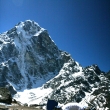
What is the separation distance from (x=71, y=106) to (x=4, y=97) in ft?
88.7

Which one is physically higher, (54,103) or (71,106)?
(54,103)

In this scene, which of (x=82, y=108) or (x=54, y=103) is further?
(x=54, y=103)

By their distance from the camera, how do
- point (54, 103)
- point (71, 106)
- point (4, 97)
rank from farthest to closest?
1. point (4, 97)
2. point (54, 103)
3. point (71, 106)

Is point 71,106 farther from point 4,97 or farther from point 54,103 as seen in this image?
point 4,97

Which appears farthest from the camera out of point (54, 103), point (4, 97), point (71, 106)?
point (4, 97)

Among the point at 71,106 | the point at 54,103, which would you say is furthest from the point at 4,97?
the point at 71,106

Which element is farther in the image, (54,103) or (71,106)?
(54,103)

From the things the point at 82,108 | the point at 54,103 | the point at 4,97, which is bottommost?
the point at 82,108

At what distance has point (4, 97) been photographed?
1491 inches

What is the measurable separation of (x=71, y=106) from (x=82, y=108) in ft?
2.44

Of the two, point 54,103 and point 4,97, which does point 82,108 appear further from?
point 4,97

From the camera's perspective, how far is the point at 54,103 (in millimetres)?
20469

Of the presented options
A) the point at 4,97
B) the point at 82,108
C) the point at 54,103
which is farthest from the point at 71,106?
the point at 4,97

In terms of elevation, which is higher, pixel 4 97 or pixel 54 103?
pixel 4 97
